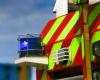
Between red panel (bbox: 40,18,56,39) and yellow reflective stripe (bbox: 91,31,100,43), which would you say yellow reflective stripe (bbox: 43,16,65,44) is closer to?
red panel (bbox: 40,18,56,39)

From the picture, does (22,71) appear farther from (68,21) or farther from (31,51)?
(68,21)

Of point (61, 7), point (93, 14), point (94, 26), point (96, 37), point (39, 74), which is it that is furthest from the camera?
point (61, 7)

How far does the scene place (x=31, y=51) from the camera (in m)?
14.6

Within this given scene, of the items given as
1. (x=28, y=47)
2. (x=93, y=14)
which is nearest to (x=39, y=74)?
(x=28, y=47)

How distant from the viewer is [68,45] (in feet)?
44.2

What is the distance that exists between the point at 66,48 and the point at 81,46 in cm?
69

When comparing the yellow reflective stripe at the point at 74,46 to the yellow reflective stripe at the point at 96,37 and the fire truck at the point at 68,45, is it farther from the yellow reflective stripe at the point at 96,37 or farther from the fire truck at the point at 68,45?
the yellow reflective stripe at the point at 96,37

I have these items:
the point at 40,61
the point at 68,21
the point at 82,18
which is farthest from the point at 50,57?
the point at 82,18

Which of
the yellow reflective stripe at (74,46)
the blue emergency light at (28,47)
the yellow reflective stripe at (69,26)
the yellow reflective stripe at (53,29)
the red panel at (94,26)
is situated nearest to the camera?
the red panel at (94,26)

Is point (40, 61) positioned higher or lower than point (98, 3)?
lower

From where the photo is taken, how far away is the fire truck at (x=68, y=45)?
486 inches

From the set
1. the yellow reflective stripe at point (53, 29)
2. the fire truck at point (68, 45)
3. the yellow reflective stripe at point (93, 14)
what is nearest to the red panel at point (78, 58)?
the fire truck at point (68, 45)

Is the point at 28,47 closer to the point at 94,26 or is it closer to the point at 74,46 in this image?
the point at 74,46

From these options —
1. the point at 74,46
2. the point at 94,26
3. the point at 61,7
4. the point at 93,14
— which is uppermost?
the point at 61,7
